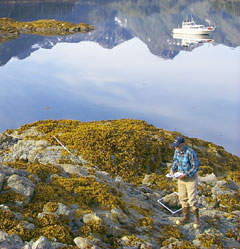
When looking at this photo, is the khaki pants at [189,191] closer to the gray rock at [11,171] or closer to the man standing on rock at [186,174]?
the man standing on rock at [186,174]

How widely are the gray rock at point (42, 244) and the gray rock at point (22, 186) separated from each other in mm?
1918

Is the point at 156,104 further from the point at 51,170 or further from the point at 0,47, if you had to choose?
the point at 0,47

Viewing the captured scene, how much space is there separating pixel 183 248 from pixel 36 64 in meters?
53.3

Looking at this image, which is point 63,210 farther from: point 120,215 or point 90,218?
point 120,215

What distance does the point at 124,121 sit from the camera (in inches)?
878

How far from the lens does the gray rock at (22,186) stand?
10273mm

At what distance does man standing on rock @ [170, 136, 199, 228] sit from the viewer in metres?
11.0

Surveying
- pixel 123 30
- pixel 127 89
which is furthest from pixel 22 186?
pixel 123 30

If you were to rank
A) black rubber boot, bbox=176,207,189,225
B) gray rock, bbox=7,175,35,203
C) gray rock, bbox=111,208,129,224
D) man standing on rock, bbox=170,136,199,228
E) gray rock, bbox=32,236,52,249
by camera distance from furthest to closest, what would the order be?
black rubber boot, bbox=176,207,189,225, man standing on rock, bbox=170,136,199,228, gray rock, bbox=111,208,129,224, gray rock, bbox=7,175,35,203, gray rock, bbox=32,236,52,249

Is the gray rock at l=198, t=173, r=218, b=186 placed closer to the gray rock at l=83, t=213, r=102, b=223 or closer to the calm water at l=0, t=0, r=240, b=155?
the gray rock at l=83, t=213, r=102, b=223

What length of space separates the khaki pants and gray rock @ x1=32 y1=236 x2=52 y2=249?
4.89 metres

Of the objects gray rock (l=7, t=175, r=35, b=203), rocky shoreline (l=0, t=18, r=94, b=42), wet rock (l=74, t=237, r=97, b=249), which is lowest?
wet rock (l=74, t=237, r=97, b=249)

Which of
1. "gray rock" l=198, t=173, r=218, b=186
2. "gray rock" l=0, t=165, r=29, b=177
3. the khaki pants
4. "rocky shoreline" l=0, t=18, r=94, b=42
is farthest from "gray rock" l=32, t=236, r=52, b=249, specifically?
"rocky shoreline" l=0, t=18, r=94, b=42

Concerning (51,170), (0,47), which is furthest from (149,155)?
(0,47)
